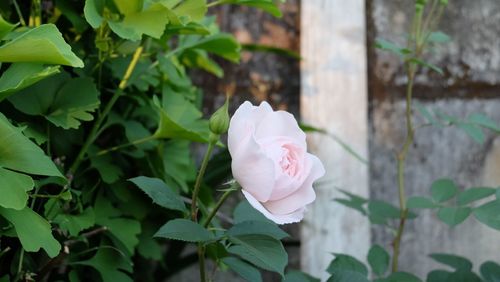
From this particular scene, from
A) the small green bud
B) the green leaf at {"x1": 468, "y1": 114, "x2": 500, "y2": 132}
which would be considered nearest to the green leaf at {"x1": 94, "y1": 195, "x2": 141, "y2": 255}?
the small green bud

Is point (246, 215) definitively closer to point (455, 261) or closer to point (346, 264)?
point (346, 264)

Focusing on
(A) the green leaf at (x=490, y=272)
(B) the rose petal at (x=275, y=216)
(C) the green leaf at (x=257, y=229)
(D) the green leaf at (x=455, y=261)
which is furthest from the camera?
(D) the green leaf at (x=455, y=261)

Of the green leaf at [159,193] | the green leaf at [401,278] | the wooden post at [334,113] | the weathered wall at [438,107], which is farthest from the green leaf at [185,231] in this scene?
the weathered wall at [438,107]

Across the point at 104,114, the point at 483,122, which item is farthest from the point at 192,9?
the point at 483,122

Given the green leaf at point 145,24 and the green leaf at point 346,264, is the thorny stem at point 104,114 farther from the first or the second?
the green leaf at point 346,264

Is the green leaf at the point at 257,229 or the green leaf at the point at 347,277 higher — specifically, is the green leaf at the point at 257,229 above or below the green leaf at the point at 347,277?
above

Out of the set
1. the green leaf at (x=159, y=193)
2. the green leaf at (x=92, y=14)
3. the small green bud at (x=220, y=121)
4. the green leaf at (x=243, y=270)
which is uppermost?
the green leaf at (x=92, y=14)

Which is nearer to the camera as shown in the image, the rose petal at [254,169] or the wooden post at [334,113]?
the rose petal at [254,169]
